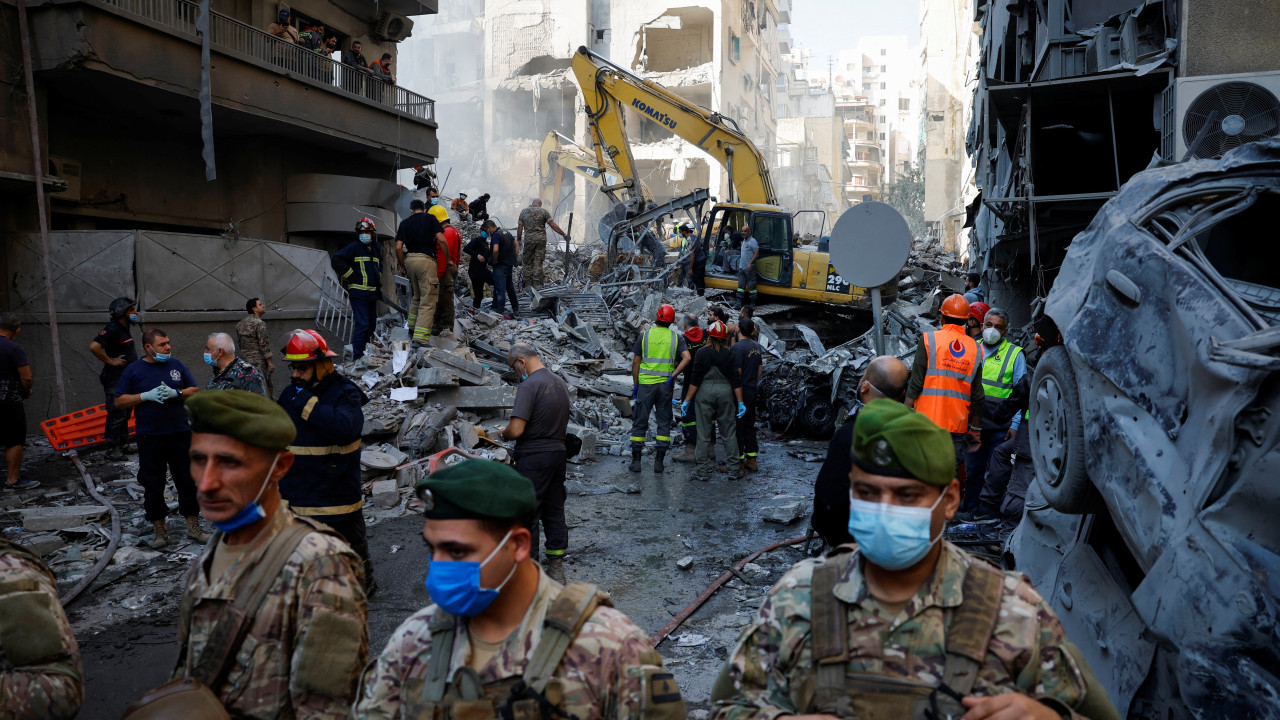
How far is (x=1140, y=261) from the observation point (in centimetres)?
365

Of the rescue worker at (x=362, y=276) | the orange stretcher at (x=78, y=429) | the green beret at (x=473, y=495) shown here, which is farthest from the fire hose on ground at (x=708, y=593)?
the orange stretcher at (x=78, y=429)

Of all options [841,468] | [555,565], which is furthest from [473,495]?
[555,565]

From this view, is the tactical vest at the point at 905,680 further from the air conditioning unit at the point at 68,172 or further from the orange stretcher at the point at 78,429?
the air conditioning unit at the point at 68,172

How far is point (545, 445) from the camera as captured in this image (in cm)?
579

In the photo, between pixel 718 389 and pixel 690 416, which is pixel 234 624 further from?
pixel 690 416

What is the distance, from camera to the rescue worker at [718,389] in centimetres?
980

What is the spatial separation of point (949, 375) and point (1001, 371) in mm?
1091

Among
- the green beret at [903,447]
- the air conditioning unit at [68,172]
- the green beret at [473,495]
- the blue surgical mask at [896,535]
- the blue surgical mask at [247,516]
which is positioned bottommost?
the blue surgical mask at [247,516]

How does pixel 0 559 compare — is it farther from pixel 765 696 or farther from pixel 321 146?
pixel 321 146

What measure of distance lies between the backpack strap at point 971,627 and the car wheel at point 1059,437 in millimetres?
2453

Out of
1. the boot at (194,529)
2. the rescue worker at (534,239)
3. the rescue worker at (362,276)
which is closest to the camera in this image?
the boot at (194,529)

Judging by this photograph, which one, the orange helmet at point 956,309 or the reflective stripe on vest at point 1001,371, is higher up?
the orange helmet at point 956,309

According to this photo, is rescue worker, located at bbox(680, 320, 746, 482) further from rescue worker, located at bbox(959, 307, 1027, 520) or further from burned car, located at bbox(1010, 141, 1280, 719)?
burned car, located at bbox(1010, 141, 1280, 719)

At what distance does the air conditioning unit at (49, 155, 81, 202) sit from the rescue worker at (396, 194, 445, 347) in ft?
17.9
